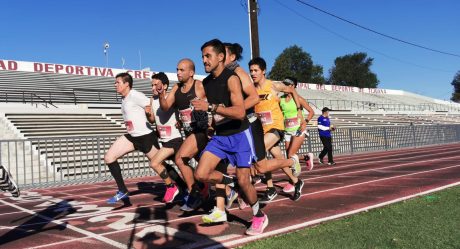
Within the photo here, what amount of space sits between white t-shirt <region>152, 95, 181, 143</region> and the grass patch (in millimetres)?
2952

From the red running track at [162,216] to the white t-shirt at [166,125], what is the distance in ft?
3.49

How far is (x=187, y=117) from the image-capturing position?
5746 mm

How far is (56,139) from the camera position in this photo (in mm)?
12273

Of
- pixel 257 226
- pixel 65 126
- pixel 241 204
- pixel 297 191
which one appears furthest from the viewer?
pixel 65 126

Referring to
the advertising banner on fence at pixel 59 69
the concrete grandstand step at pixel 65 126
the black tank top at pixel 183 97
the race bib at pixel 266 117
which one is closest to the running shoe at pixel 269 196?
the race bib at pixel 266 117

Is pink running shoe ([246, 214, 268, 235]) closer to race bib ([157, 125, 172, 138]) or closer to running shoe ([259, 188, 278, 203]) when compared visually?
running shoe ([259, 188, 278, 203])

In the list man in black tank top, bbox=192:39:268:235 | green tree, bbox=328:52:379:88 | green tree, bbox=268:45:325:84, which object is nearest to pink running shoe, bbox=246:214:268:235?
man in black tank top, bbox=192:39:268:235

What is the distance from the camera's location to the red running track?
173 inches

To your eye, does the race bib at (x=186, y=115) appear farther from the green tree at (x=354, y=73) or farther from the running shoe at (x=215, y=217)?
the green tree at (x=354, y=73)

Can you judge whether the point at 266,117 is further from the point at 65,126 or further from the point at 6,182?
the point at 65,126

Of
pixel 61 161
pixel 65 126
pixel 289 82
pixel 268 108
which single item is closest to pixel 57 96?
pixel 65 126

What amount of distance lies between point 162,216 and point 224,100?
197 centimetres

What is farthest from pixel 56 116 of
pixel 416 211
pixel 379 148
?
pixel 416 211

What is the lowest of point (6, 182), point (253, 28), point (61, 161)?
point (61, 161)
